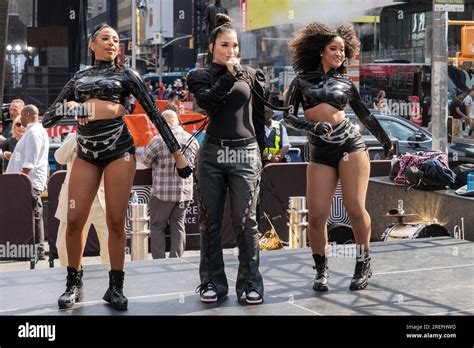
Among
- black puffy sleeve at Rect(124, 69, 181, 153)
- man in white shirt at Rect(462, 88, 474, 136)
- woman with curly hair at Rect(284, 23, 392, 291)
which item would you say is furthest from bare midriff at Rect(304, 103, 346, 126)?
man in white shirt at Rect(462, 88, 474, 136)

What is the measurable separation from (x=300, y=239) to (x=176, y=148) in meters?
4.82

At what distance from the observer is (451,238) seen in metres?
9.92

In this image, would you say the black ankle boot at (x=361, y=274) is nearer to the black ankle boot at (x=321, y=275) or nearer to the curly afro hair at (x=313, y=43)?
the black ankle boot at (x=321, y=275)

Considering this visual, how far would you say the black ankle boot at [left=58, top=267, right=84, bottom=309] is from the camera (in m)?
6.52

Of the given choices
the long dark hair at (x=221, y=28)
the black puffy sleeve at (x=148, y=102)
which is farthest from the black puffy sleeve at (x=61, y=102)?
the long dark hair at (x=221, y=28)

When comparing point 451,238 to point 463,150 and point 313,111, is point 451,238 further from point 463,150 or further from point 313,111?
point 463,150

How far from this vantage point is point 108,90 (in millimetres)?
6273

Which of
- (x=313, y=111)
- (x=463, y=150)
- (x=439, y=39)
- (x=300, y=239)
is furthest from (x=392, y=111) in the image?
(x=313, y=111)

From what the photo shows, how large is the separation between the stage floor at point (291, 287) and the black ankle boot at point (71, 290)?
0.25ft

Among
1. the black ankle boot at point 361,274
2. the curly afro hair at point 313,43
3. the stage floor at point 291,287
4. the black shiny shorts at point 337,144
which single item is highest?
the curly afro hair at point 313,43

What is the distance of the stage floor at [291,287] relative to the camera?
659 cm

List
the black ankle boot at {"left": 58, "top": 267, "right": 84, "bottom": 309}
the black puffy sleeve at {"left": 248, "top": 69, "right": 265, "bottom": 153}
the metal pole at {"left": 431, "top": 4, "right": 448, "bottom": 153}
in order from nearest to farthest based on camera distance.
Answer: the black ankle boot at {"left": 58, "top": 267, "right": 84, "bottom": 309}, the black puffy sleeve at {"left": 248, "top": 69, "right": 265, "bottom": 153}, the metal pole at {"left": 431, "top": 4, "right": 448, "bottom": 153}

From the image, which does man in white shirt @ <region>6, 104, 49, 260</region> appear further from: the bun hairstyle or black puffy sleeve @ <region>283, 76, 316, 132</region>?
the bun hairstyle

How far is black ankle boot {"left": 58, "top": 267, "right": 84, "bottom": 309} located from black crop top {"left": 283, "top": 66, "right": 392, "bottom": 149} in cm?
196
